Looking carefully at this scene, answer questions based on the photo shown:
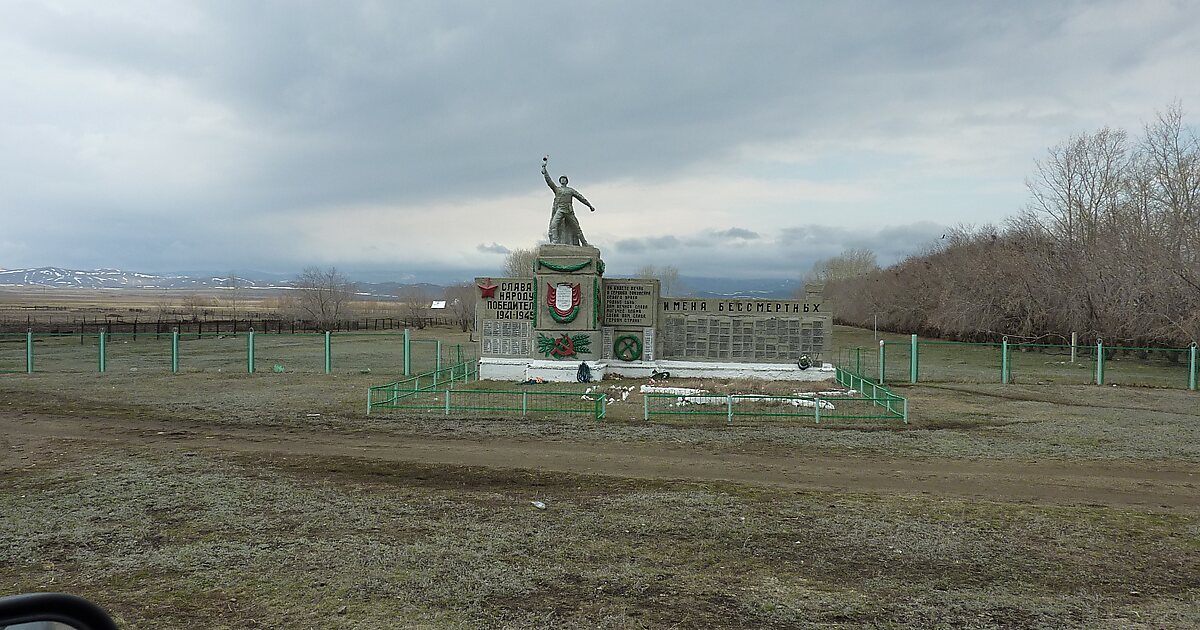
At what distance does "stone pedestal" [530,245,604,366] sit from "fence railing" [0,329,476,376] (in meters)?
3.82

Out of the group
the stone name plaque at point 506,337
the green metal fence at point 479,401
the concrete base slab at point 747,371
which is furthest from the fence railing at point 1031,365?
the stone name plaque at point 506,337

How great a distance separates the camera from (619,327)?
25562 millimetres

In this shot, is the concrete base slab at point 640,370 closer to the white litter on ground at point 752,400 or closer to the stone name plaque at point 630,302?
the stone name plaque at point 630,302

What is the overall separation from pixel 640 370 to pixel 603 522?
16.4m

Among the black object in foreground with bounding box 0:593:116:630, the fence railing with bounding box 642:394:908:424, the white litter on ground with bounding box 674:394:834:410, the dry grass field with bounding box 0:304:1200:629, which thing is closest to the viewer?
the black object in foreground with bounding box 0:593:116:630

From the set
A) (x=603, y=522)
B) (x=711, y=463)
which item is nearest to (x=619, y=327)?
(x=711, y=463)

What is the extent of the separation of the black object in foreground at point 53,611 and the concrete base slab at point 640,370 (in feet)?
72.4

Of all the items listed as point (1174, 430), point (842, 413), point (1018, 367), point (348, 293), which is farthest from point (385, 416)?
point (348, 293)

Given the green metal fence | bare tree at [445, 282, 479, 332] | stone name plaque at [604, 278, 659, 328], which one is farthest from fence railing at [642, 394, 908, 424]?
bare tree at [445, 282, 479, 332]

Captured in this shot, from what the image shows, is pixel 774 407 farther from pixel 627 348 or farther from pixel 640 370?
pixel 627 348

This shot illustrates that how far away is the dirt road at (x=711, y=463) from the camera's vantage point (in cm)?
1056

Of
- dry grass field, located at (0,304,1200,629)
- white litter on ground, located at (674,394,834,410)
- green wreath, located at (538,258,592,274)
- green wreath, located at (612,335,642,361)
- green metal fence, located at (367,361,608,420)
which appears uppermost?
green wreath, located at (538,258,592,274)

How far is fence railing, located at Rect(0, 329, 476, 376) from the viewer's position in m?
27.3

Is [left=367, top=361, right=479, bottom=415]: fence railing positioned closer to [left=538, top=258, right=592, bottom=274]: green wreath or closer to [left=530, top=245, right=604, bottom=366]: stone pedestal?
[left=530, top=245, right=604, bottom=366]: stone pedestal
